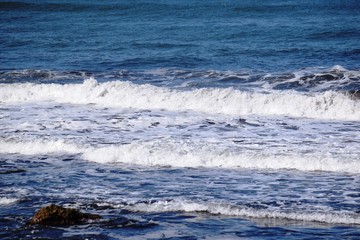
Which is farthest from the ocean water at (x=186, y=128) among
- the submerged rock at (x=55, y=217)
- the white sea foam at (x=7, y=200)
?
the submerged rock at (x=55, y=217)

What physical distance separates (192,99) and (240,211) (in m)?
8.88

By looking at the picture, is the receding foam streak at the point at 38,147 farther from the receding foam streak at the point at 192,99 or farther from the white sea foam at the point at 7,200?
the receding foam streak at the point at 192,99

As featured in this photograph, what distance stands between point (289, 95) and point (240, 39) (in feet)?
33.2

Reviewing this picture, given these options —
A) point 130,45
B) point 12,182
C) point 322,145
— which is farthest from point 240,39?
point 12,182

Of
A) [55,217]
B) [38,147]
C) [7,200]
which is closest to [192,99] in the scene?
[38,147]

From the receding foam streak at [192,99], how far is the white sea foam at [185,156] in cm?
423

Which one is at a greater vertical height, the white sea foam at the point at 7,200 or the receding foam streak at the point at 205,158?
the white sea foam at the point at 7,200

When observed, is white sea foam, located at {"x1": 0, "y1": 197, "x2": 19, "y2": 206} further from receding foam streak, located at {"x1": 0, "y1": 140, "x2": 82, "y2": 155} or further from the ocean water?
receding foam streak, located at {"x1": 0, "y1": 140, "x2": 82, "y2": 155}

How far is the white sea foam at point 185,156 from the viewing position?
10.6m

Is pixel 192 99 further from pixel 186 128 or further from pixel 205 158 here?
pixel 205 158

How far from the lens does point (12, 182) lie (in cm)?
987

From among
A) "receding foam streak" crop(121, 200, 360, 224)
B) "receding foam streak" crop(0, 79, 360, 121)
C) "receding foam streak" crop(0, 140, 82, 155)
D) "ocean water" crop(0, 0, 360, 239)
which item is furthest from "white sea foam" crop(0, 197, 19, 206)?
"receding foam streak" crop(0, 79, 360, 121)

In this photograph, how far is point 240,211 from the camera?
8.16 metres

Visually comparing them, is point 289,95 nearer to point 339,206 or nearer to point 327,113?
point 327,113
